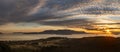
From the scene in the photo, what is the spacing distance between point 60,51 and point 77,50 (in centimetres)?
1191

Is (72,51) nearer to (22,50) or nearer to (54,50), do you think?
(54,50)

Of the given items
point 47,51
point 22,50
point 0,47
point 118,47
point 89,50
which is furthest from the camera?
point 118,47

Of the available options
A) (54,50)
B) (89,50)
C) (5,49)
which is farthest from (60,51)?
(5,49)

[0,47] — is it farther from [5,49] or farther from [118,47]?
[118,47]

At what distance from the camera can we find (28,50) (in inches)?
5290

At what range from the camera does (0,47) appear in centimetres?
11244

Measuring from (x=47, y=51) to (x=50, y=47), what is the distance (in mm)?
16155

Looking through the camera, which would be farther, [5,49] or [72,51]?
[72,51]

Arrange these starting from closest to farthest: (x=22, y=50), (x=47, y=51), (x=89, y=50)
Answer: (x=22, y=50) < (x=47, y=51) < (x=89, y=50)

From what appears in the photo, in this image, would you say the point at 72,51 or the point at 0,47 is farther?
the point at 72,51

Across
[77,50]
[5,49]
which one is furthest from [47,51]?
[5,49]

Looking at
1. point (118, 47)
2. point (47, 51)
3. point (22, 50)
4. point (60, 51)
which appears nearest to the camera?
point (22, 50)

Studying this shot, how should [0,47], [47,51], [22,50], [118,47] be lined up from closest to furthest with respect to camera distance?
[0,47] < [22,50] < [47,51] < [118,47]

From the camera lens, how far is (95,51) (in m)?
170
